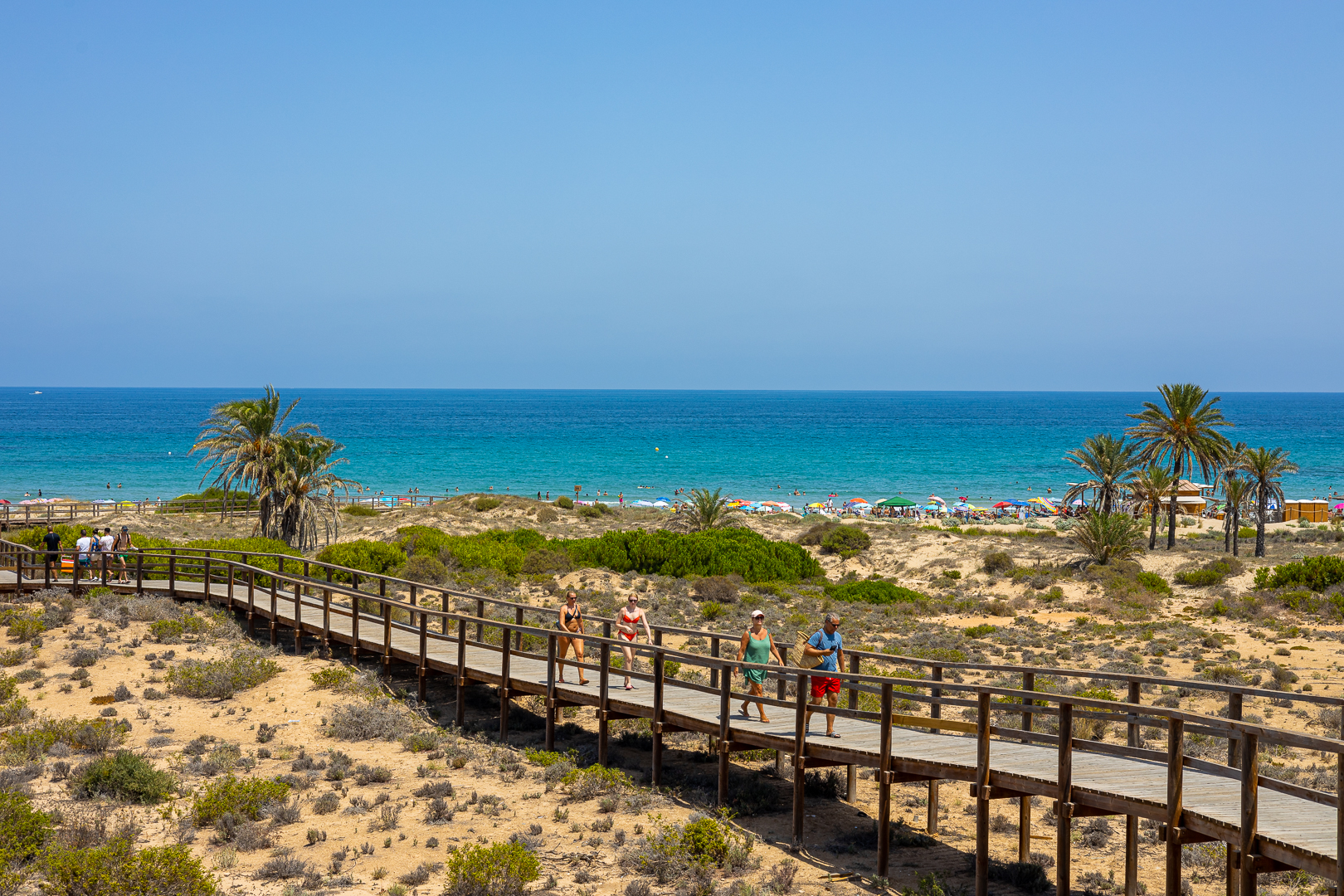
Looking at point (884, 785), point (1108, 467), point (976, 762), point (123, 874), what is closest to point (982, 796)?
point (976, 762)

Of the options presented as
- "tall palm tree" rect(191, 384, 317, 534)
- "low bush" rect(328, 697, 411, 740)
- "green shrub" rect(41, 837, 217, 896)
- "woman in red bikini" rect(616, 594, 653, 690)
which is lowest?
"low bush" rect(328, 697, 411, 740)

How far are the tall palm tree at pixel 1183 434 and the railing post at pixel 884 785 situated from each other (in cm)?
3438

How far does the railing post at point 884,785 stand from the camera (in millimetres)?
10242

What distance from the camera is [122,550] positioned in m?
23.9

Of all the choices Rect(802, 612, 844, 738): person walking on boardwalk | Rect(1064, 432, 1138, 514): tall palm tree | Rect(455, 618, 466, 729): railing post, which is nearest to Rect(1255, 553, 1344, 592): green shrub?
Rect(1064, 432, 1138, 514): tall palm tree

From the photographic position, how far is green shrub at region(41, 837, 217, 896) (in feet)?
28.1

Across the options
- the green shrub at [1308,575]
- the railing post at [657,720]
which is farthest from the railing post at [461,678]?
the green shrub at [1308,575]

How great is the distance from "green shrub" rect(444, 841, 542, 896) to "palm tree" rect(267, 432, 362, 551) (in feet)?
88.1

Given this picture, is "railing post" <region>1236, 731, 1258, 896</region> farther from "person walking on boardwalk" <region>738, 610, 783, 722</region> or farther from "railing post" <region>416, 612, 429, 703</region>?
"railing post" <region>416, 612, 429, 703</region>

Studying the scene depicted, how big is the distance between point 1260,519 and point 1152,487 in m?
3.78

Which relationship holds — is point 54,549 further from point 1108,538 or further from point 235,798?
point 1108,538

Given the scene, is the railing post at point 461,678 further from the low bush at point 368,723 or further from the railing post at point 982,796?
the railing post at point 982,796

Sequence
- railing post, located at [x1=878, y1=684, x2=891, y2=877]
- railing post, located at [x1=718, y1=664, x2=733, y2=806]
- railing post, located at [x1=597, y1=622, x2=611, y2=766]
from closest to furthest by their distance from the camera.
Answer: railing post, located at [x1=878, y1=684, x2=891, y2=877] < railing post, located at [x1=718, y1=664, x2=733, y2=806] < railing post, located at [x1=597, y1=622, x2=611, y2=766]

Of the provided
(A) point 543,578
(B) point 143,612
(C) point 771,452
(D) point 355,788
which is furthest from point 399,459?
(D) point 355,788
